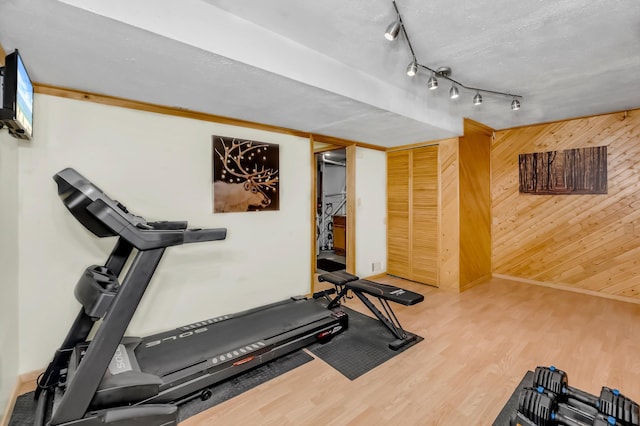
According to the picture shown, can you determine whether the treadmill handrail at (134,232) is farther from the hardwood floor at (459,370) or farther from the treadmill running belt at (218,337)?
the hardwood floor at (459,370)

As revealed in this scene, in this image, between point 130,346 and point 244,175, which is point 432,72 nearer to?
point 244,175

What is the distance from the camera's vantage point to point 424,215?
14.6ft

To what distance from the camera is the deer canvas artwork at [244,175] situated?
2996 mm

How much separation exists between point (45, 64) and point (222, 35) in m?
1.18

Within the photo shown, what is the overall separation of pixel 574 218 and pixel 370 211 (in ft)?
9.46

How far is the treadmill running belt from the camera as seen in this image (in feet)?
6.63

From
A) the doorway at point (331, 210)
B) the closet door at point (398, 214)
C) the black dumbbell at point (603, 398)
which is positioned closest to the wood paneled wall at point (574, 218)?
the closet door at point (398, 214)

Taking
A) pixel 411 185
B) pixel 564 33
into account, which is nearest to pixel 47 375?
pixel 564 33

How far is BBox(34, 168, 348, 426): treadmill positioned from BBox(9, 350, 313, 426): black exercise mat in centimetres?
7

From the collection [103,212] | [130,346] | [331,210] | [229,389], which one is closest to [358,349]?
[229,389]

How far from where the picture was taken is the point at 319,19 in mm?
1867

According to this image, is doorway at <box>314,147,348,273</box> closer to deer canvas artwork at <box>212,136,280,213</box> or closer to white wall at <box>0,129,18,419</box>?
deer canvas artwork at <box>212,136,280,213</box>

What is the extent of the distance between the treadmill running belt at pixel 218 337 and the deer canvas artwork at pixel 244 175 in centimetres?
115

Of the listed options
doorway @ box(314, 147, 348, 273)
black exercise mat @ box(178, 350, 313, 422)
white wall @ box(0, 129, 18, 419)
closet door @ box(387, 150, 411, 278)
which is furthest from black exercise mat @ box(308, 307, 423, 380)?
doorway @ box(314, 147, 348, 273)
